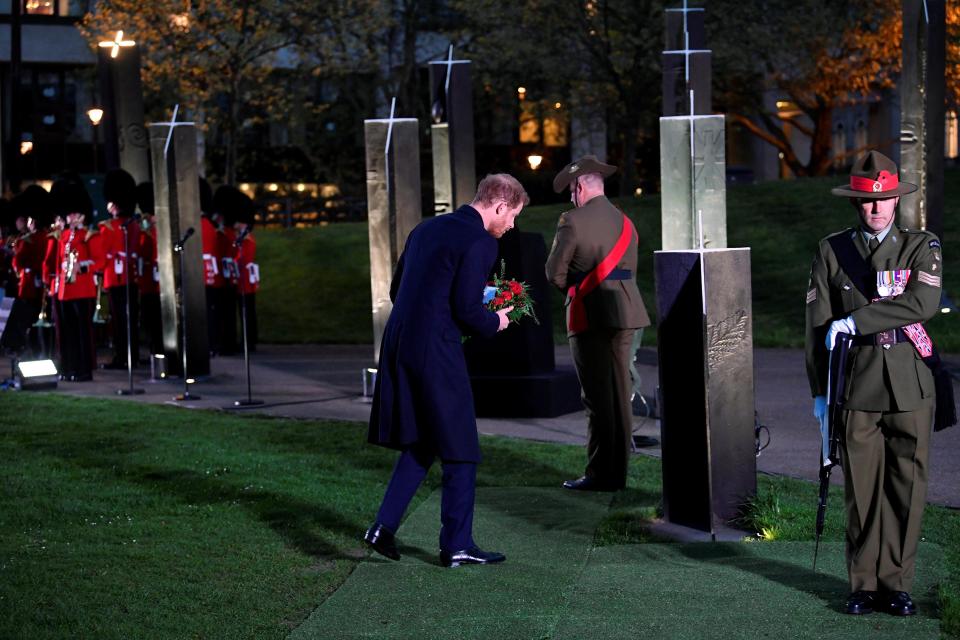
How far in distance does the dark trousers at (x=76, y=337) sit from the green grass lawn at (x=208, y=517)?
13.6 ft

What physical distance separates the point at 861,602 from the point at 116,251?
1361 cm

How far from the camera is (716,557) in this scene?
340 inches

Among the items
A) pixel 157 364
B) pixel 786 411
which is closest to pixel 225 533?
pixel 786 411

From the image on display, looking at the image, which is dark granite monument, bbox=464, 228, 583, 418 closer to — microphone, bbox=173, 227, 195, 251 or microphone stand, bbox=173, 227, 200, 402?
microphone stand, bbox=173, 227, 200, 402

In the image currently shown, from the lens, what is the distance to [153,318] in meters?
20.9

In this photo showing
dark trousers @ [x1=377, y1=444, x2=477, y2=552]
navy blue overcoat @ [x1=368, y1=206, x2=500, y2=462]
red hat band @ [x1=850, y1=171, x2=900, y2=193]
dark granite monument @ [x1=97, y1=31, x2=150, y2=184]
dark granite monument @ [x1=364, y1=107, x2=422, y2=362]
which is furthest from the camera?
dark granite monument @ [x1=97, y1=31, x2=150, y2=184]

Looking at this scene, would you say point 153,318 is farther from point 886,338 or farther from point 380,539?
point 886,338

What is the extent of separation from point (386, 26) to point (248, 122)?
483 centimetres

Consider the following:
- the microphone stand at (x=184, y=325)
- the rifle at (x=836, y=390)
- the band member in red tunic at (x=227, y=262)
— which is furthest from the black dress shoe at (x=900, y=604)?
the band member in red tunic at (x=227, y=262)

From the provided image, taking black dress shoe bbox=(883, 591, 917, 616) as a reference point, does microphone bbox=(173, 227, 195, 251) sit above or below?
above

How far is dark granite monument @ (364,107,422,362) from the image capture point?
15.4 meters

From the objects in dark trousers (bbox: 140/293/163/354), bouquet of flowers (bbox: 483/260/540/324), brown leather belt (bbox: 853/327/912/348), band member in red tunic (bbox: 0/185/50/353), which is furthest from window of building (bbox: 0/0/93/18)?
brown leather belt (bbox: 853/327/912/348)

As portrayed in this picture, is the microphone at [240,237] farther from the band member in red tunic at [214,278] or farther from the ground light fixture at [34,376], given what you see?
the ground light fixture at [34,376]

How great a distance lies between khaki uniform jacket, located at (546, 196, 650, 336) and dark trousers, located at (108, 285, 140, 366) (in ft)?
31.8
